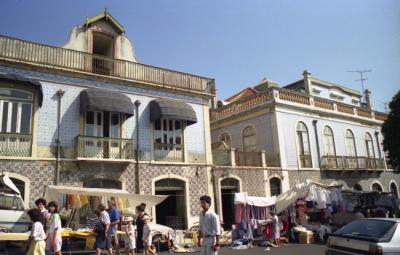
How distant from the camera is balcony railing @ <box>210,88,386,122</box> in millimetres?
23955

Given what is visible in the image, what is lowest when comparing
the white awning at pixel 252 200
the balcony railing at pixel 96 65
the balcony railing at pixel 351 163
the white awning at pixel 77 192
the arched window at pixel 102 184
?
the white awning at pixel 252 200

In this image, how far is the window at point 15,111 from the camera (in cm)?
1434

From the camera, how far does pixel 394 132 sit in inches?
902

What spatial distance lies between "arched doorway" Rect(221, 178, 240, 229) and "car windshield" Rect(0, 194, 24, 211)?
11006 mm

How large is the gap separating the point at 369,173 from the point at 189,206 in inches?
709

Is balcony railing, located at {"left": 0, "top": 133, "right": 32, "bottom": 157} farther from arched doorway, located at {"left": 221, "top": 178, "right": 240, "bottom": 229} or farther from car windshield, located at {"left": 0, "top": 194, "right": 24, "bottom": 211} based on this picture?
arched doorway, located at {"left": 221, "top": 178, "right": 240, "bottom": 229}

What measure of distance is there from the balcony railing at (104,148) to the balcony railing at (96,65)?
10.7 feet

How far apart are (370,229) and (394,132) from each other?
17.4 meters

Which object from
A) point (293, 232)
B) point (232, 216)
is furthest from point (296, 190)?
point (232, 216)

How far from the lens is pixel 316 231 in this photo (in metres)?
17.1

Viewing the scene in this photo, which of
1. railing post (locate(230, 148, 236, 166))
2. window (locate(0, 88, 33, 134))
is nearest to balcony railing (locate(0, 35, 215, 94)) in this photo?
window (locate(0, 88, 33, 134))

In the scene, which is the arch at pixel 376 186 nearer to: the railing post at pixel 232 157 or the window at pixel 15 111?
the railing post at pixel 232 157

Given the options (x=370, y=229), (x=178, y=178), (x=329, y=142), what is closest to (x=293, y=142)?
(x=329, y=142)

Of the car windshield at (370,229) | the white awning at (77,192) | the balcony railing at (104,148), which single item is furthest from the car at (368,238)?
the balcony railing at (104,148)
